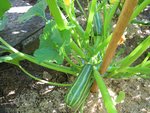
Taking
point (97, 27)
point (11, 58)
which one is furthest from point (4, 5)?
point (97, 27)

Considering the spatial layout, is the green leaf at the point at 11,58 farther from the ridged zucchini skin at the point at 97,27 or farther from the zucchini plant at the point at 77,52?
the ridged zucchini skin at the point at 97,27

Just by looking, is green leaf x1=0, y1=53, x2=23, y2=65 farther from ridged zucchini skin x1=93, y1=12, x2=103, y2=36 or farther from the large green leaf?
ridged zucchini skin x1=93, y1=12, x2=103, y2=36

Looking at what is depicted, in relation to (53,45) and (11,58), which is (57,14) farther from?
(11,58)

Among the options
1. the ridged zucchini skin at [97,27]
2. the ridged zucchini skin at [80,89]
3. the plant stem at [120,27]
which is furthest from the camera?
the ridged zucchini skin at [97,27]

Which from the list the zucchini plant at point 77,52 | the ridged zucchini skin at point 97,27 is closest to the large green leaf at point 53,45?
the zucchini plant at point 77,52

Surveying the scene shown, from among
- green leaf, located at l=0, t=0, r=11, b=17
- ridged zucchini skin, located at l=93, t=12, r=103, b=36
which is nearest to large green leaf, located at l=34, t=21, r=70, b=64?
green leaf, located at l=0, t=0, r=11, b=17

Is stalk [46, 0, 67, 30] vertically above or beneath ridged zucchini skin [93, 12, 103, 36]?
above
